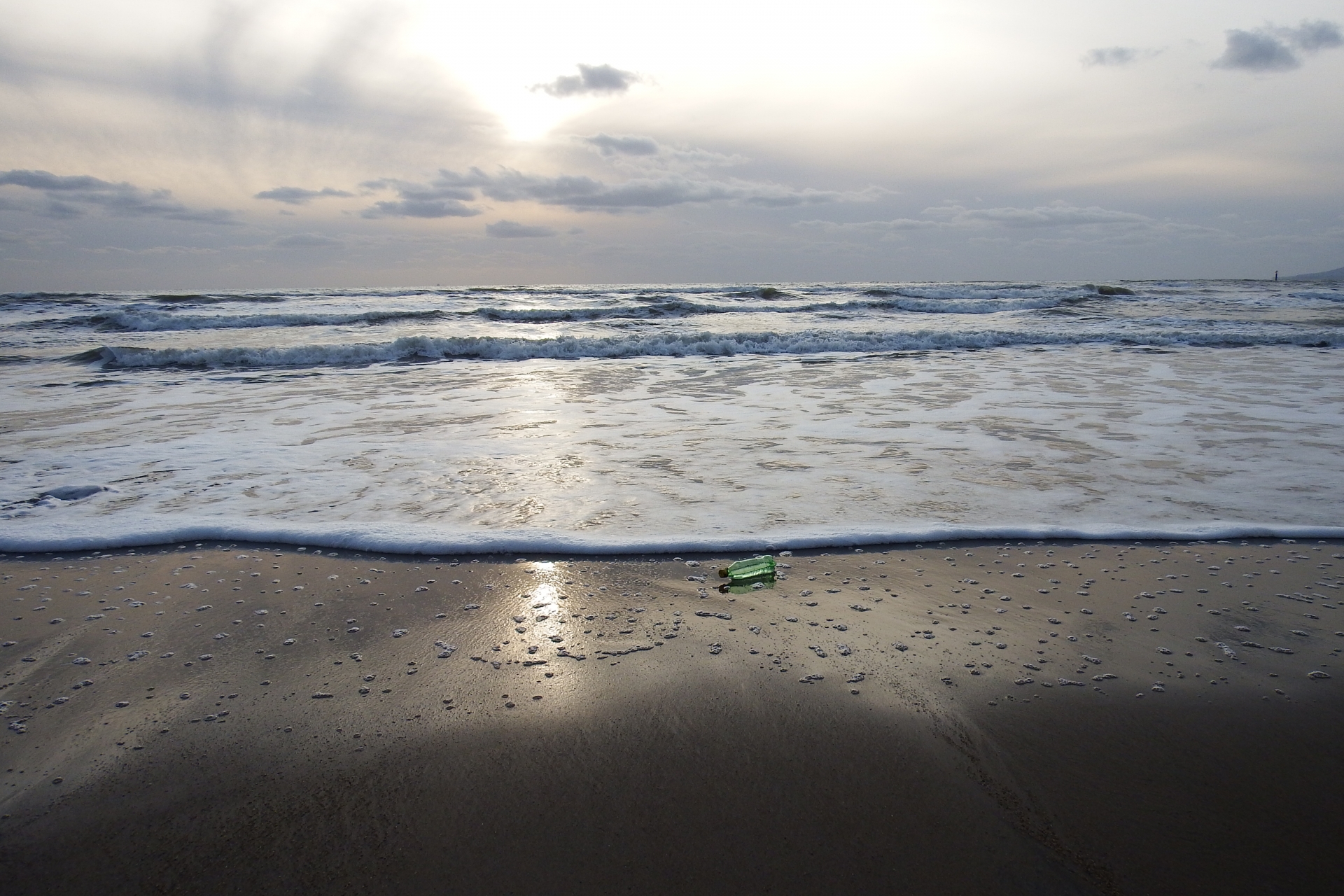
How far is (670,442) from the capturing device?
6.52 metres

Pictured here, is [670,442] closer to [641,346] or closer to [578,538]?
[578,538]

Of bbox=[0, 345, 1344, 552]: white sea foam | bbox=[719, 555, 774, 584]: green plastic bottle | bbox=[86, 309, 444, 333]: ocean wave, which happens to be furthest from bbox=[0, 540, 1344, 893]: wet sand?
bbox=[86, 309, 444, 333]: ocean wave

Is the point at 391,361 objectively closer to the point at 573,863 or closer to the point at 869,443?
the point at 869,443

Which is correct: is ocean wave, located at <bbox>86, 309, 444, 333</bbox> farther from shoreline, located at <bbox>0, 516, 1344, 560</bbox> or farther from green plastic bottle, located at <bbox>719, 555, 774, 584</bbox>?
green plastic bottle, located at <bbox>719, 555, 774, 584</bbox>

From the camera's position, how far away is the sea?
4.23 meters

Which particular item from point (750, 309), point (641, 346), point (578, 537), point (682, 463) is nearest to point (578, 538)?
point (578, 537)

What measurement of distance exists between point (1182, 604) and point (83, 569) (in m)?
5.47

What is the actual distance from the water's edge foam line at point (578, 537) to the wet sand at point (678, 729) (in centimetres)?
30

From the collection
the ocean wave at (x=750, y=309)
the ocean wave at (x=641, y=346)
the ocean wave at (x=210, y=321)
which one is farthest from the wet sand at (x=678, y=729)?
the ocean wave at (x=750, y=309)

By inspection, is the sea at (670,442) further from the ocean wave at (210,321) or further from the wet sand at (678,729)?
the ocean wave at (210,321)

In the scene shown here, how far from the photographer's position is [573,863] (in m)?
1.79

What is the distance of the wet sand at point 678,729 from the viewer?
5.92ft

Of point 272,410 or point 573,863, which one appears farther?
point 272,410

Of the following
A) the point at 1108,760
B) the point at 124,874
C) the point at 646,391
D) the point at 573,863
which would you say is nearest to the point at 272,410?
the point at 646,391
